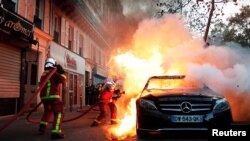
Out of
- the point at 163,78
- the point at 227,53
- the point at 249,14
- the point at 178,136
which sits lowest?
the point at 178,136

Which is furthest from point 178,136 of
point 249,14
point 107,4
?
point 249,14

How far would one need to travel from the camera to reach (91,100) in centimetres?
2708

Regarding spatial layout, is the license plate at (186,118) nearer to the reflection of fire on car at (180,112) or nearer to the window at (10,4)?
the reflection of fire on car at (180,112)

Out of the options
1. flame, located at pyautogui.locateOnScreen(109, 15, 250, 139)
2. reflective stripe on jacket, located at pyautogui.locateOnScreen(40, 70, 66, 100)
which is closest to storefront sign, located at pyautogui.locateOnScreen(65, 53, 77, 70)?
flame, located at pyautogui.locateOnScreen(109, 15, 250, 139)

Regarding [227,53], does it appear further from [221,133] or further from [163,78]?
[221,133]

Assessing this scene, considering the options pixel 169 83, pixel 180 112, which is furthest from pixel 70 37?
pixel 180 112

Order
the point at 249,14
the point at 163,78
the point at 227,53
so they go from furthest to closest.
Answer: the point at 249,14 < the point at 227,53 < the point at 163,78

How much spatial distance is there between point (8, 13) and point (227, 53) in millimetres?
7755

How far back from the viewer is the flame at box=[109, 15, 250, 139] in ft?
32.2

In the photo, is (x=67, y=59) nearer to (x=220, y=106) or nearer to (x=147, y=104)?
(x=147, y=104)

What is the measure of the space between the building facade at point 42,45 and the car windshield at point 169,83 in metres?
6.11

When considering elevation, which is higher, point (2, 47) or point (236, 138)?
point (2, 47)

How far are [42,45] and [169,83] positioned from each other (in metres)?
9.83

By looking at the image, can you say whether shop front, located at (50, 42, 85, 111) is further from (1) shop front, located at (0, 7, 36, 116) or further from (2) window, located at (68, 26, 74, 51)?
(1) shop front, located at (0, 7, 36, 116)
